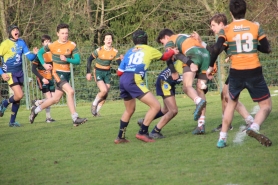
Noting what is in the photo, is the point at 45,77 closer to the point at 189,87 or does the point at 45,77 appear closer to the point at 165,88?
the point at 165,88

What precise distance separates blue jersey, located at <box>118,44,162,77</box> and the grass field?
4.00ft

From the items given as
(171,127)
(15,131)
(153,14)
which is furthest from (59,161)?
(153,14)

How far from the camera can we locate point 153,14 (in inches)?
1250

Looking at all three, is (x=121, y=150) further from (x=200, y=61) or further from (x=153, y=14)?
(x=153, y=14)

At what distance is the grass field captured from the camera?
7.36 m

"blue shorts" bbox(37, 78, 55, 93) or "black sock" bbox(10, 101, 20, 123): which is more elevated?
"blue shorts" bbox(37, 78, 55, 93)

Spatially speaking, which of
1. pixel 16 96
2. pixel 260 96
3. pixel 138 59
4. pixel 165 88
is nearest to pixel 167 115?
pixel 165 88

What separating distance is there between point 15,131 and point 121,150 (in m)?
4.53

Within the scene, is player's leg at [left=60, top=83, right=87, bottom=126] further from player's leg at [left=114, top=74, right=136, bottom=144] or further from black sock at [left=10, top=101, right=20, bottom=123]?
player's leg at [left=114, top=74, right=136, bottom=144]

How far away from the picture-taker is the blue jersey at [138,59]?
32.6 feet

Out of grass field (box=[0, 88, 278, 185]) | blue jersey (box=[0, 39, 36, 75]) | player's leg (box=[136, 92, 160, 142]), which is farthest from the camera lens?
blue jersey (box=[0, 39, 36, 75])

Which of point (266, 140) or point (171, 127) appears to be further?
point (171, 127)

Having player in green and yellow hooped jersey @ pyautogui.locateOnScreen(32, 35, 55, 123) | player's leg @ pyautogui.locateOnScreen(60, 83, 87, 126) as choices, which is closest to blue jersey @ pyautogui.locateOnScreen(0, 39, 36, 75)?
player in green and yellow hooped jersey @ pyautogui.locateOnScreen(32, 35, 55, 123)

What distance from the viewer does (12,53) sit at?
48.3ft
